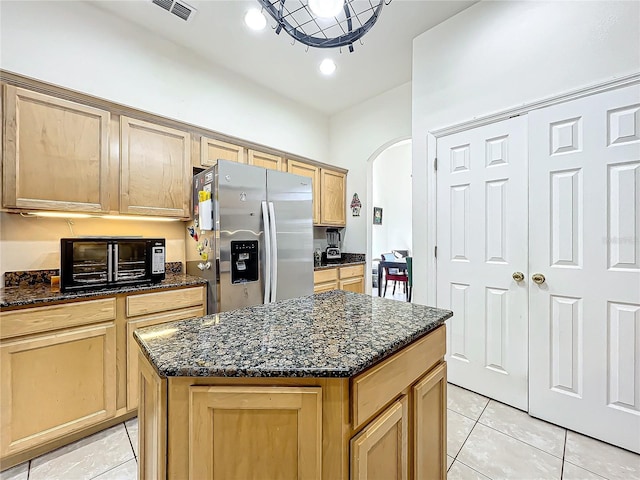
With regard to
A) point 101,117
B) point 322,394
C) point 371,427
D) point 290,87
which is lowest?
point 371,427

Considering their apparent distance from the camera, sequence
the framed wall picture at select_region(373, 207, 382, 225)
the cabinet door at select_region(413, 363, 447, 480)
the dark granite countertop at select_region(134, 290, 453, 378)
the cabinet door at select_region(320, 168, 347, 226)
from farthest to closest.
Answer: the framed wall picture at select_region(373, 207, 382, 225), the cabinet door at select_region(320, 168, 347, 226), the cabinet door at select_region(413, 363, 447, 480), the dark granite countertop at select_region(134, 290, 453, 378)

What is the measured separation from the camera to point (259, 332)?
101 centimetres

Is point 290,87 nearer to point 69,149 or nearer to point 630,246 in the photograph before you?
point 69,149

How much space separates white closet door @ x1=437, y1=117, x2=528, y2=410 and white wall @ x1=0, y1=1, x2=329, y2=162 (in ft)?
7.36

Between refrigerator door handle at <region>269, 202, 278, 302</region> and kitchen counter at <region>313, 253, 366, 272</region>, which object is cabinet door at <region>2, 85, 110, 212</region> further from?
kitchen counter at <region>313, 253, 366, 272</region>

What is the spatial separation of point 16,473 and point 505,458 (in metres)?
2.68

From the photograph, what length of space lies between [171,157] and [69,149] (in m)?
0.66

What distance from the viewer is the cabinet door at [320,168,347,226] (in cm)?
375

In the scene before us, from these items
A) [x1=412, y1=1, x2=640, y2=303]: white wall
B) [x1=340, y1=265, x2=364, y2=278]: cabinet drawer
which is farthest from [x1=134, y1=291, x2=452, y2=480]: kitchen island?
[x1=340, y1=265, x2=364, y2=278]: cabinet drawer

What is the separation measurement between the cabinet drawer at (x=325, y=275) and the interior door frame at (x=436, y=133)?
1.21 metres

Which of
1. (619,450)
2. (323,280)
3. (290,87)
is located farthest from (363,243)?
(619,450)

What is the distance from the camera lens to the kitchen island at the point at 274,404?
0.74m

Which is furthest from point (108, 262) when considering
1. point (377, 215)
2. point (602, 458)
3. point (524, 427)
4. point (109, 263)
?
point (377, 215)

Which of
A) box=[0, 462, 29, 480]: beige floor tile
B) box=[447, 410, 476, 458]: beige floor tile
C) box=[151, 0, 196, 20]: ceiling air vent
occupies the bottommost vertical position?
A: box=[0, 462, 29, 480]: beige floor tile
